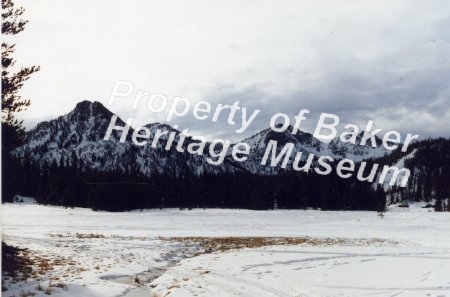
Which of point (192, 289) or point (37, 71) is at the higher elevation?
point (37, 71)

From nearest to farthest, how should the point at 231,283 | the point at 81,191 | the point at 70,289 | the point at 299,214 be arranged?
the point at 70,289 → the point at 231,283 → the point at 299,214 → the point at 81,191

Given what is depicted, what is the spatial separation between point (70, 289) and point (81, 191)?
249 ft

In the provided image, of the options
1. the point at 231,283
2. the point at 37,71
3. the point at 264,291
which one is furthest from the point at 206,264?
the point at 37,71

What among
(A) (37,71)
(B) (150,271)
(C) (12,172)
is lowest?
(B) (150,271)

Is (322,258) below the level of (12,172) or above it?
below

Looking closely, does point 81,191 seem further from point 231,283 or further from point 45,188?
point 231,283

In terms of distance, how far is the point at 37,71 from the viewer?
14320mm

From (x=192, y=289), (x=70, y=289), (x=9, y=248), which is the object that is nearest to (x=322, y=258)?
(x=192, y=289)

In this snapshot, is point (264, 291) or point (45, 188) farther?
point (45, 188)

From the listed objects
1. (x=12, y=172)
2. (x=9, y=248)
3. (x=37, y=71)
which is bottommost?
(x=9, y=248)

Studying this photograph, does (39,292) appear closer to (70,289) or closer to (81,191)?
(70,289)

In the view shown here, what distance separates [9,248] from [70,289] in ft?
11.5

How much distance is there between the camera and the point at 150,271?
59.2 ft

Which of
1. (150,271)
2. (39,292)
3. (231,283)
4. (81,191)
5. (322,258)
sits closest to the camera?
(39,292)
